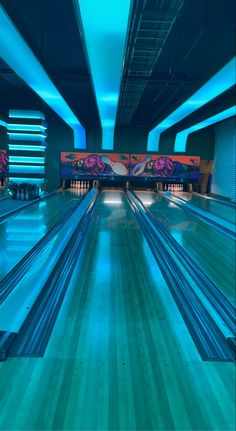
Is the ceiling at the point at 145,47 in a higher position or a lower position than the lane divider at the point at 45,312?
higher

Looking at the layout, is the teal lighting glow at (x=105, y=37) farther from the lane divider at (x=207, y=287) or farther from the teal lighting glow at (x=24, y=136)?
the teal lighting glow at (x=24, y=136)

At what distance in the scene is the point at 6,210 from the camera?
6.84 meters

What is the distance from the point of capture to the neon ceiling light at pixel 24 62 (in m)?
3.20

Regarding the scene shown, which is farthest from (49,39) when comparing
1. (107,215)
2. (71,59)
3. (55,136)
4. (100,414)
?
(55,136)

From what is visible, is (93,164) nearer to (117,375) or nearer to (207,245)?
(207,245)

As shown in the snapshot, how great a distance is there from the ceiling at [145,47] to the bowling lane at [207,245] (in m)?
1.74

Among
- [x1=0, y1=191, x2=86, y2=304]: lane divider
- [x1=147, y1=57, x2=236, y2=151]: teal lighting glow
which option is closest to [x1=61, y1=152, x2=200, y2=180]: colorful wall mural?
[x1=147, y1=57, x2=236, y2=151]: teal lighting glow

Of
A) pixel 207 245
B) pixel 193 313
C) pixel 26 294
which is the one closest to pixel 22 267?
pixel 26 294

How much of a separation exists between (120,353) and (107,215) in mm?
5156

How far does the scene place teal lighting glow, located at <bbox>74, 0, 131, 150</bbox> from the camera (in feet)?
8.29

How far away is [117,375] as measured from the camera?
5.67 feet

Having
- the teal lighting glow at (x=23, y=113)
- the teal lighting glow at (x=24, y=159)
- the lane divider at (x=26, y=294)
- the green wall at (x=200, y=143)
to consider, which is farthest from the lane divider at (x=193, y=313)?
the green wall at (x=200, y=143)

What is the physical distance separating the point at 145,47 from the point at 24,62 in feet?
5.29

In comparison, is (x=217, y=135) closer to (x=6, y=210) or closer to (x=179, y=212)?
(x=179, y=212)
